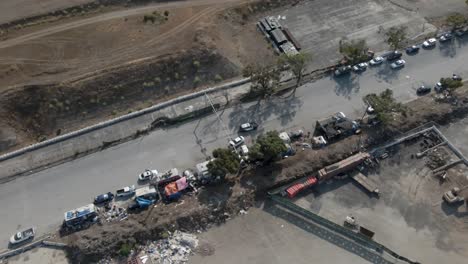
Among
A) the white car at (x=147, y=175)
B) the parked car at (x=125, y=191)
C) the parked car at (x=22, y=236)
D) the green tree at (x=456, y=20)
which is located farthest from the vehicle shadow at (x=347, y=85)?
the parked car at (x=22, y=236)

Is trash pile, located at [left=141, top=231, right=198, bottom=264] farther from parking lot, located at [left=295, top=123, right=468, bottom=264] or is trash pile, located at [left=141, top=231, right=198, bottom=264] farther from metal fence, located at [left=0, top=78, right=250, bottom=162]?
metal fence, located at [left=0, top=78, right=250, bottom=162]

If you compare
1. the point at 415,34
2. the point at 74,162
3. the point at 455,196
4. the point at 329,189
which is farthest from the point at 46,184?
the point at 415,34

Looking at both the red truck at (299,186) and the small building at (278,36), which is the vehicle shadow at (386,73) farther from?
the red truck at (299,186)

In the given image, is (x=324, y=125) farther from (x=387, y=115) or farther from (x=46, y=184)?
(x=46, y=184)

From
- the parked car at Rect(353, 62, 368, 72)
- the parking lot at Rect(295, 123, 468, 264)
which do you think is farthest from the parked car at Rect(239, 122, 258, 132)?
the parked car at Rect(353, 62, 368, 72)

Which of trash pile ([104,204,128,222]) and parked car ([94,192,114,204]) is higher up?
parked car ([94,192,114,204])
